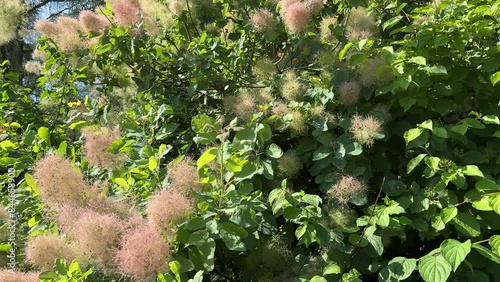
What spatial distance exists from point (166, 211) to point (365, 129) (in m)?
0.80

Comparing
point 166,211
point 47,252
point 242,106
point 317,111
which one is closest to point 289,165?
point 317,111

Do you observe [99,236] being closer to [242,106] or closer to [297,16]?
[242,106]

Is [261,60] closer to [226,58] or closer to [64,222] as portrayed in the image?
[226,58]

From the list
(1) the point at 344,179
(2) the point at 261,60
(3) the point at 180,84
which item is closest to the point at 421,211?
(1) the point at 344,179

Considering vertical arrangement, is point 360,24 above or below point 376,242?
above

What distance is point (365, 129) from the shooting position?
1.75m

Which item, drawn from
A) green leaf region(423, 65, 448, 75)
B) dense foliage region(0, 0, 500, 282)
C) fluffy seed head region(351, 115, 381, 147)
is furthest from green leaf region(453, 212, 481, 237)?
green leaf region(423, 65, 448, 75)

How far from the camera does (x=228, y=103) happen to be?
7.11ft

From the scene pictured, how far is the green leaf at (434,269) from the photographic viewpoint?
1.34 metres

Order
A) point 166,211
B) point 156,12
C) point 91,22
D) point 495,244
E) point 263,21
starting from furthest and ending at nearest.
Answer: point 156,12
point 91,22
point 263,21
point 495,244
point 166,211

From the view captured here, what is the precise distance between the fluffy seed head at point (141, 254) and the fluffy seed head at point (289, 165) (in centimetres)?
69

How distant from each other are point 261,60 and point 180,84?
1.47 feet

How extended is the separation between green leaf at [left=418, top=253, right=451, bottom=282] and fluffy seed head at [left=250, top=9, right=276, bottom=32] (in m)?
1.23

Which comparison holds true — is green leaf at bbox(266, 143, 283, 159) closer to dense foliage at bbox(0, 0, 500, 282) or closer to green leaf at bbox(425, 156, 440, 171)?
dense foliage at bbox(0, 0, 500, 282)
